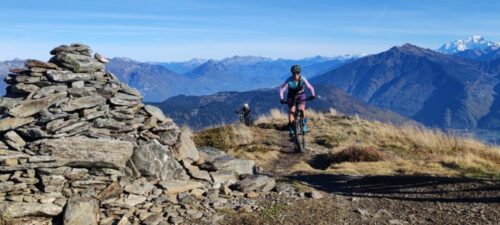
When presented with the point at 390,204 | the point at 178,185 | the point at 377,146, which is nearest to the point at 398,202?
the point at 390,204

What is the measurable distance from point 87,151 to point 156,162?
1.67 meters

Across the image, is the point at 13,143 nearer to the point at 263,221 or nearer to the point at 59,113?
the point at 59,113

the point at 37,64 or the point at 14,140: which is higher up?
the point at 37,64

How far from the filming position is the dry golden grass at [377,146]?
16953 mm

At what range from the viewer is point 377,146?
22.7m

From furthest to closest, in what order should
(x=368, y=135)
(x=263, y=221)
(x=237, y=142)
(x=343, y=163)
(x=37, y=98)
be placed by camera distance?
(x=368, y=135) < (x=237, y=142) < (x=343, y=163) < (x=37, y=98) < (x=263, y=221)

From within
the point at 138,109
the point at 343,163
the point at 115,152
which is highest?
the point at 138,109

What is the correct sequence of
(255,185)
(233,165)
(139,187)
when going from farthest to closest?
(233,165) → (255,185) → (139,187)

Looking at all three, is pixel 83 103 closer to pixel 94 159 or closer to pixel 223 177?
pixel 94 159

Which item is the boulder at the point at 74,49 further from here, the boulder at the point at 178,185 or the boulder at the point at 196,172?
the boulder at the point at 178,185

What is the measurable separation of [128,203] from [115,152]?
48.4 inches

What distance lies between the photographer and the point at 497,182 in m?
12.4

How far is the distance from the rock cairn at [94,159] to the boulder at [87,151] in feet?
0.07

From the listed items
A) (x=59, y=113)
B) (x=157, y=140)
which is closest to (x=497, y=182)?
(x=157, y=140)
